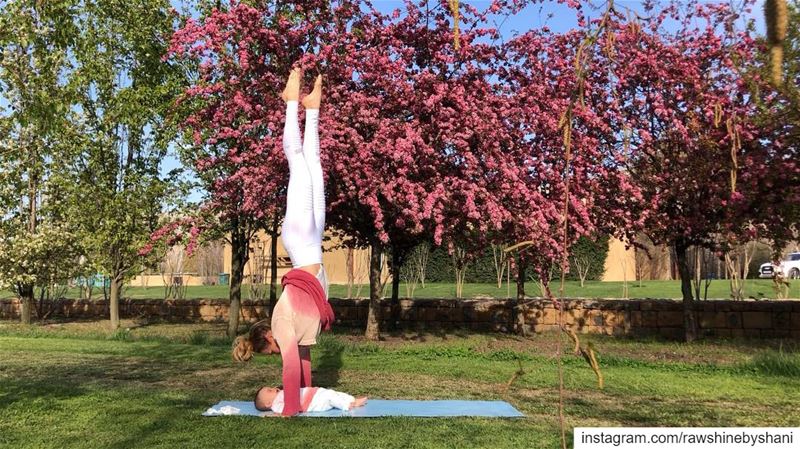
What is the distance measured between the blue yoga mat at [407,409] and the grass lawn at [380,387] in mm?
156

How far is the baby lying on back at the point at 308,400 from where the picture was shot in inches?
230

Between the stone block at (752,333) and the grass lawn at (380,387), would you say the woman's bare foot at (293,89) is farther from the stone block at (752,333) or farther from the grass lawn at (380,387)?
the stone block at (752,333)

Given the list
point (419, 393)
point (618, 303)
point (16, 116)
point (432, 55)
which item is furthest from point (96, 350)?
point (618, 303)

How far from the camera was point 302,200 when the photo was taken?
582 centimetres

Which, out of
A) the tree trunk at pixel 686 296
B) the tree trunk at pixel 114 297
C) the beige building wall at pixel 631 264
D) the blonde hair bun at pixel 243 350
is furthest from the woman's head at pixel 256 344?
the beige building wall at pixel 631 264

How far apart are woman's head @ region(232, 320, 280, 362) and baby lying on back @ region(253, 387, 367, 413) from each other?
1.36 feet

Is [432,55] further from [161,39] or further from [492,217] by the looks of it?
[161,39]

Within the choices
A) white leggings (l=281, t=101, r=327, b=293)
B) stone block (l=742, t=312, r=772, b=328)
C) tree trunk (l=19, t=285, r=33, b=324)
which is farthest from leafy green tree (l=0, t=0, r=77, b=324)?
stone block (l=742, t=312, r=772, b=328)

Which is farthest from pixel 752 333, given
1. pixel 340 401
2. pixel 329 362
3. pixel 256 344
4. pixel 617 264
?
pixel 617 264

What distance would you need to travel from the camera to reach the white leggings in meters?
5.83

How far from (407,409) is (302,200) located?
92.5 inches

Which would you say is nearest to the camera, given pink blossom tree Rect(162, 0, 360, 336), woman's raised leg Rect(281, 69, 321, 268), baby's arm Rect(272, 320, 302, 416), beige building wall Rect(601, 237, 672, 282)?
baby's arm Rect(272, 320, 302, 416)

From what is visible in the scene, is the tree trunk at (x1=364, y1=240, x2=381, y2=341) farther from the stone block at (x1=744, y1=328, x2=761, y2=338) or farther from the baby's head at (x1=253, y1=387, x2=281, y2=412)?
the stone block at (x1=744, y1=328, x2=761, y2=338)

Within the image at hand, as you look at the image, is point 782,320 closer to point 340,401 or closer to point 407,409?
point 407,409
